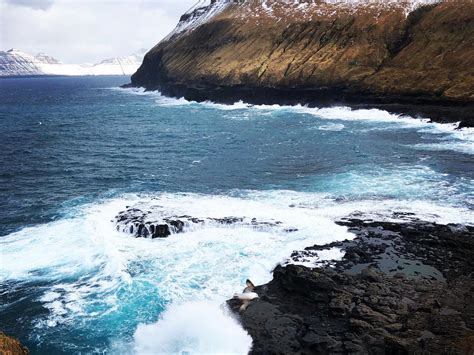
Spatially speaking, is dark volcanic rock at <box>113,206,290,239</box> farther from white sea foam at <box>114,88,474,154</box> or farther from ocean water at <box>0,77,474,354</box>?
white sea foam at <box>114,88,474,154</box>

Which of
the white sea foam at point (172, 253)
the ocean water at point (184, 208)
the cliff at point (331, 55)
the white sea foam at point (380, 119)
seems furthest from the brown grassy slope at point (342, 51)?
the white sea foam at point (172, 253)

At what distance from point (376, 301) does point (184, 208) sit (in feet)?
63.6

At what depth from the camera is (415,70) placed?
79938 millimetres

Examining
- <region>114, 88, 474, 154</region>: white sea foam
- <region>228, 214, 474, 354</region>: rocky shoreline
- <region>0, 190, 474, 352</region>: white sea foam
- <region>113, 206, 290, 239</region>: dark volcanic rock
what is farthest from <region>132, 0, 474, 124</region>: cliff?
<region>113, 206, 290, 239</region>: dark volcanic rock

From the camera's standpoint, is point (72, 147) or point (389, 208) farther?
point (72, 147)

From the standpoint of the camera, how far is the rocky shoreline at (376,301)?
19.1 meters

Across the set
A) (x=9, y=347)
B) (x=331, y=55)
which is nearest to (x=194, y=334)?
(x=9, y=347)

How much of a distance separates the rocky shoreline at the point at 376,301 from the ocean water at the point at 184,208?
1549 millimetres

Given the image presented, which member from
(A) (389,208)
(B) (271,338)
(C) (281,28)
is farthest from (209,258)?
(C) (281,28)

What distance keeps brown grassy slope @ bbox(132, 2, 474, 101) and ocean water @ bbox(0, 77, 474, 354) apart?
1185cm

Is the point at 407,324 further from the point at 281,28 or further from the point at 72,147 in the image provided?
the point at 281,28

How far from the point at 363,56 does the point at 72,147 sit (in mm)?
61102

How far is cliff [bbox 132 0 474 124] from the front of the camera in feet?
254

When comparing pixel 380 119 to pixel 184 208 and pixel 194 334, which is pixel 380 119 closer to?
pixel 184 208
